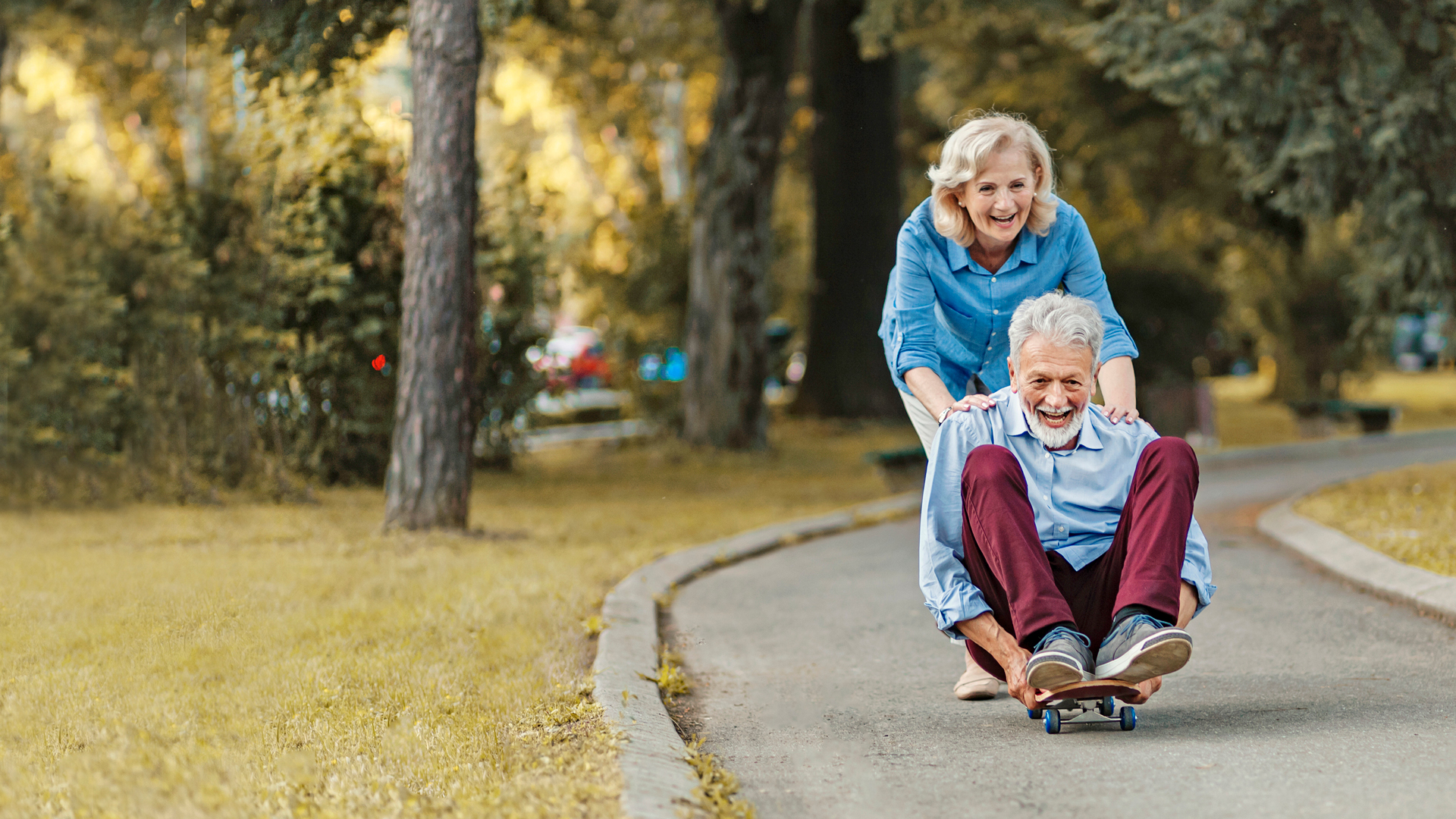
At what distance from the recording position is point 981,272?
5.04m

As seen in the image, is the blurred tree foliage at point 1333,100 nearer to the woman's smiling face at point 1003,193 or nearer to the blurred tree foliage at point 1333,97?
the blurred tree foliage at point 1333,97

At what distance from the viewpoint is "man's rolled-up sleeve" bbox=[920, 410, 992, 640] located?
4613 millimetres

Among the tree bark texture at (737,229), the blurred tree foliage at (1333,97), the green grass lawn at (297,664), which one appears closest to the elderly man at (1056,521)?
the green grass lawn at (297,664)

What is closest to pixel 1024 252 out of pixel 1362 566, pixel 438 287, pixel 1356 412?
pixel 1362 566

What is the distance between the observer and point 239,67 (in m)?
10.2

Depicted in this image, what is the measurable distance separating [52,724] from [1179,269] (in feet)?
51.9

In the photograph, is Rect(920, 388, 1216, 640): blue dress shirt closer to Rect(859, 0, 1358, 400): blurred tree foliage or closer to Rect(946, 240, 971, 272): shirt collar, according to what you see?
Rect(946, 240, 971, 272): shirt collar

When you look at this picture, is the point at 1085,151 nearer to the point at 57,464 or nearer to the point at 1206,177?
the point at 1206,177

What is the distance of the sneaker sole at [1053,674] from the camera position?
13.6 ft

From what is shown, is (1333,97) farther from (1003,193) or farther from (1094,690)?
(1094,690)

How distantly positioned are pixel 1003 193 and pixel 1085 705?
1730 mm

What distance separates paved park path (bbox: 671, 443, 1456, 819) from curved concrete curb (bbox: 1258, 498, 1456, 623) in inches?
4.0

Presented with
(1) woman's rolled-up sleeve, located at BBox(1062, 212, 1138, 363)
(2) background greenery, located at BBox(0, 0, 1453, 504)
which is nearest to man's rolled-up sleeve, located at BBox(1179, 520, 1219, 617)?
(1) woman's rolled-up sleeve, located at BBox(1062, 212, 1138, 363)

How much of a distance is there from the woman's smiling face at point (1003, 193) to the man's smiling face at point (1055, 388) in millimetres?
489
